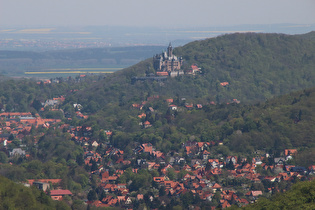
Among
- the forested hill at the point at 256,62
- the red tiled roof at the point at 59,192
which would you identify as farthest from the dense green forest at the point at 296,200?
the forested hill at the point at 256,62

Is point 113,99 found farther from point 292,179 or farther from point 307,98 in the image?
point 292,179

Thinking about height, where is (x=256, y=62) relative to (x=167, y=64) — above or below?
below

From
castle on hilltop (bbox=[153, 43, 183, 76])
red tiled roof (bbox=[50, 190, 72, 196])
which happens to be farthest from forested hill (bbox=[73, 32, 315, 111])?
red tiled roof (bbox=[50, 190, 72, 196])

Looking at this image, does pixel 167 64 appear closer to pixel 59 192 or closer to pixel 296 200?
pixel 59 192

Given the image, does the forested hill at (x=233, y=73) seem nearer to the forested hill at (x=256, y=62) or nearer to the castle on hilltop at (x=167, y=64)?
the forested hill at (x=256, y=62)

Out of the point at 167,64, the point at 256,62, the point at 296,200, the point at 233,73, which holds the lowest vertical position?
the point at 233,73

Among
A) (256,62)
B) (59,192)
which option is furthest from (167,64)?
(59,192)

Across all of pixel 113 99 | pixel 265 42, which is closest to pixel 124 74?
pixel 113 99

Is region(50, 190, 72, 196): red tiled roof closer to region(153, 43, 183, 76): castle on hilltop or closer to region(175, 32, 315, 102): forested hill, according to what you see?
region(175, 32, 315, 102): forested hill

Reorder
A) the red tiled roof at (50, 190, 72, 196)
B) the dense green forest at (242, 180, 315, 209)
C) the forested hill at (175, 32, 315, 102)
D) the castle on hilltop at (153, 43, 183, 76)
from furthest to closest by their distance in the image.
Result: the castle on hilltop at (153, 43, 183, 76), the forested hill at (175, 32, 315, 102), the red tiled roof at (50, 190, 72, 196), the dense green forest at (242, 180, 315, 209)
